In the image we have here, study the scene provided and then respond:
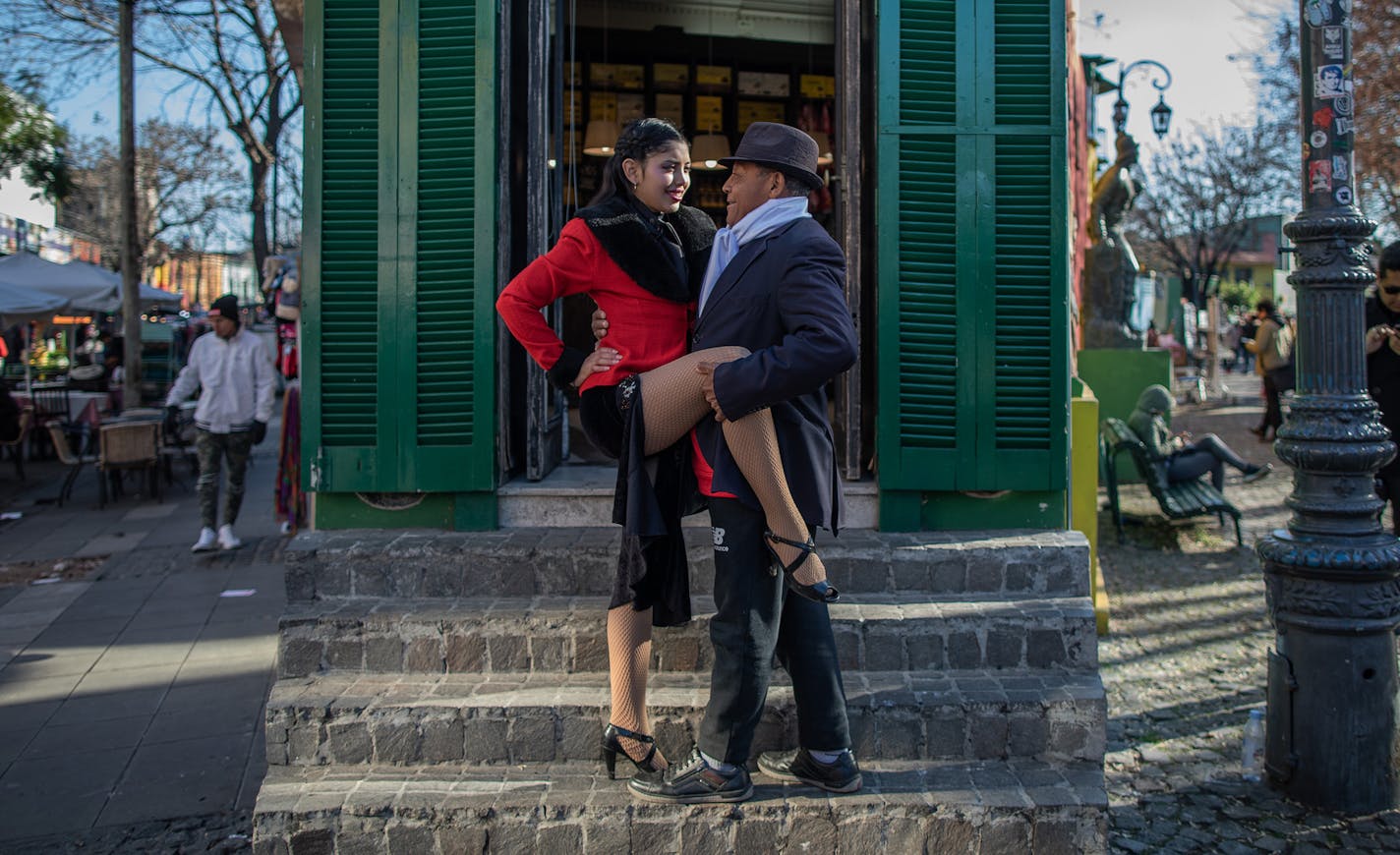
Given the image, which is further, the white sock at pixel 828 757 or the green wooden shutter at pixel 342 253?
the green wooden shutter at pixel 342 253

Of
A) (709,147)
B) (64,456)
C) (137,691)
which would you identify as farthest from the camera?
(64,456)

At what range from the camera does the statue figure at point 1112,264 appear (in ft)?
41.2

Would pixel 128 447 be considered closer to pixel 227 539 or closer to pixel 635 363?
pixel 227 539

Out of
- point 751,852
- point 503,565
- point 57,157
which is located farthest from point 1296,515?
point 57,157

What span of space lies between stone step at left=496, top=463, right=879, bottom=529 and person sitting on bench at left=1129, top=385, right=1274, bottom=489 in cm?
498

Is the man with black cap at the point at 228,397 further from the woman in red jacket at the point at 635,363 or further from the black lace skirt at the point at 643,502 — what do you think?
the black lace skirt at the point at 643,502

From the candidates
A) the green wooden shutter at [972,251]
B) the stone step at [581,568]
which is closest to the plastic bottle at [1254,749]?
the stone step at [581,568]

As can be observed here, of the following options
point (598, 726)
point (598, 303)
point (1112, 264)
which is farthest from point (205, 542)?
point (1112, 264)

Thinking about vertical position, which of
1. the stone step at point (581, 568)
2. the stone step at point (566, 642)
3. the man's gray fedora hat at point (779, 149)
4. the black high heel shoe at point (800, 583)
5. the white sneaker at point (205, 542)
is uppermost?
the man's gray fedora hat at point (779, 149)

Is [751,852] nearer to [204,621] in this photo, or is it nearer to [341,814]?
[341,814]

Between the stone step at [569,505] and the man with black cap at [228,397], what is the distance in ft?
14.9

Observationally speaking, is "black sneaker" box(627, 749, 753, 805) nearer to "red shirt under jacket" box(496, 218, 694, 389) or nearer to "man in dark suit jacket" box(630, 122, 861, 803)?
"man in dark suit jacket" box(630, 122, 861, 803)

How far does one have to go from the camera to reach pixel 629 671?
3566mm

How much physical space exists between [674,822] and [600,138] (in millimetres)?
5267
